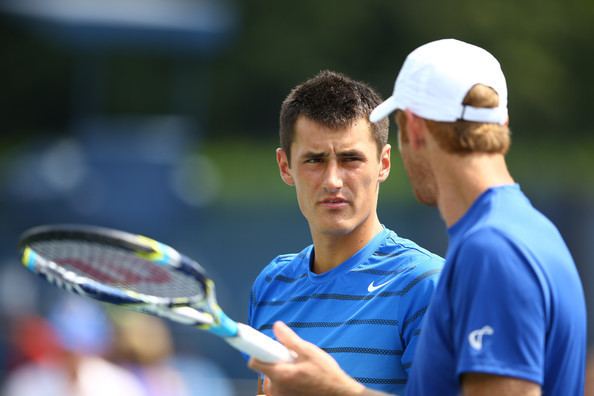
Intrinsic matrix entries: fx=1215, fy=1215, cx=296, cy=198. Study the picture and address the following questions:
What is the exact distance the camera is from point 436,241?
43.1ft

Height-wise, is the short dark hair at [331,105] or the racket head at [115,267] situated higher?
the short dark hair at [331,105]

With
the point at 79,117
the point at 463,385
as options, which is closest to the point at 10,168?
the point at 79,117

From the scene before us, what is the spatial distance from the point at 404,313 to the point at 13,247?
40.2 ft

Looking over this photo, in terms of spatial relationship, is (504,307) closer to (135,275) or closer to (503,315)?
(503,315)

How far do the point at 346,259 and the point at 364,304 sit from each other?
29 cm

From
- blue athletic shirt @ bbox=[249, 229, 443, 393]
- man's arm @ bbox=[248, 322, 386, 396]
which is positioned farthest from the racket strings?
blue athletic shirt @ bbox=[249, 229, 443, 393]

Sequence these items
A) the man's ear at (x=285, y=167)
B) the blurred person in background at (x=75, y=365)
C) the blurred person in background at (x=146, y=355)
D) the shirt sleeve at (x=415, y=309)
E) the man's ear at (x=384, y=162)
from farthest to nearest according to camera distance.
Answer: the blurred person in background at (x=146, y=355)
the blurred person in background at (x=75, y=365)
the man's ear at (x=285, y=167)
the man's ear at (x=384, y=162)
the shirt sleeve at (x=415, y=309)

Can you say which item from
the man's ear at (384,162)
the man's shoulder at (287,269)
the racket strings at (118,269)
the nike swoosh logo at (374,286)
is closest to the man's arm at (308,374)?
the racket strings at (118,269)

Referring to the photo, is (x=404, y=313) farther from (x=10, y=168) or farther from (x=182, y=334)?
(x=10, y=168)

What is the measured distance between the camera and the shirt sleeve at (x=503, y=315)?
10.1 feet

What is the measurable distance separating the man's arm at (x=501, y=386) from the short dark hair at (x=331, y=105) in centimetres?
139

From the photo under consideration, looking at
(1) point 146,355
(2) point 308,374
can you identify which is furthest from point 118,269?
(1) point 146,355

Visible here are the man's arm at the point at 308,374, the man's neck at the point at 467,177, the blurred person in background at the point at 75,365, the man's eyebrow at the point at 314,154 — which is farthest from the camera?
the blurred person in background at the point at 75,365

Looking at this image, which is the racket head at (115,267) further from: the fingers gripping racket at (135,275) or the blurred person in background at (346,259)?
the blurred person in background at (346,259)
